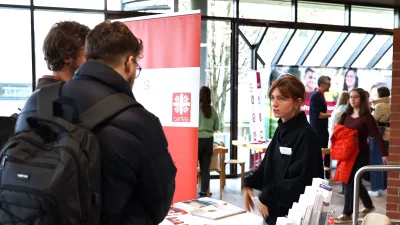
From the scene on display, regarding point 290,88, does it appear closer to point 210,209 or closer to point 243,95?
point 210,209

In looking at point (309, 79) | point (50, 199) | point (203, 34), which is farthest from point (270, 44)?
point (50, 199)

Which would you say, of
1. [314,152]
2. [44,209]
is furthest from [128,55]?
[314,152]

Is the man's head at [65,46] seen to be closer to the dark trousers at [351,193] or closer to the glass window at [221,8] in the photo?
the dark trousers at [351,193]

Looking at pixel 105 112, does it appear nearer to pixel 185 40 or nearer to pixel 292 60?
pixel 185 40

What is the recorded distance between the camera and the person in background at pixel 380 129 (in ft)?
17.3

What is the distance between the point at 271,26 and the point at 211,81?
1.44 m

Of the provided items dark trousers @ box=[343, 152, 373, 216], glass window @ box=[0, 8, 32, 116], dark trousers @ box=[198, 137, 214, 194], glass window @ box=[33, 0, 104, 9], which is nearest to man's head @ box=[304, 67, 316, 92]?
dark trousers @ box=[198, 137, 214, 194]

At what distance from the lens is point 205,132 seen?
16.5ft

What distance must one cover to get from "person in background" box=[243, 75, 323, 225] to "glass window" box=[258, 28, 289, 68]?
488 centimetres

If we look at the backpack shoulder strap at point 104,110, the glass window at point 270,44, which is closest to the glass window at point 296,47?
the glass window at point 270,44

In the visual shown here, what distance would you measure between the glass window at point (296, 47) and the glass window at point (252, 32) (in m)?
0.69

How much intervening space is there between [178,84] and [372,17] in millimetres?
5887

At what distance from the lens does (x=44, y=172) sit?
3.26 feet

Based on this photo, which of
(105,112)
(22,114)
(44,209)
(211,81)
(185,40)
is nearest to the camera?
(44,209)
